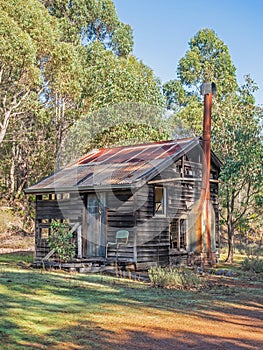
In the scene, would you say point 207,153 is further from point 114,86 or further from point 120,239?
point 114,86

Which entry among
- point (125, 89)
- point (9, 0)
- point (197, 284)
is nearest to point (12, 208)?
point (125, 89)

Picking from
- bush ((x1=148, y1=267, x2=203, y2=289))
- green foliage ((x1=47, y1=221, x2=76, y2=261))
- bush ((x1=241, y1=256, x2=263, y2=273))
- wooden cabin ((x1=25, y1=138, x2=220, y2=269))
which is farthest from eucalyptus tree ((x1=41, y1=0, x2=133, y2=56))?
bush ((x1=148, y1=267, x2=203, y2=289))

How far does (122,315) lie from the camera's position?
9406 millimetres

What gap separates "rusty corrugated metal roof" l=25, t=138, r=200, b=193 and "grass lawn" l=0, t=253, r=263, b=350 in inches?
169

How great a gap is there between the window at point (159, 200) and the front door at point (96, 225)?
2200 millimetres

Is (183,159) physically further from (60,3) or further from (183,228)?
(60,3)

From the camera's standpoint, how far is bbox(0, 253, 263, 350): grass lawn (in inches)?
293

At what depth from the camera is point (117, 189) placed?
17.6 metres

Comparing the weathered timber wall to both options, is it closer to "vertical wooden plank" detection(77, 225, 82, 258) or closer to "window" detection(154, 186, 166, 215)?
"vertical wooden plank" detection(77, 225, 82, 258)

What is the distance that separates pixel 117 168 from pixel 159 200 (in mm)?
2567

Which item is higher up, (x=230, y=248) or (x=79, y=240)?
(x=79, y=240)

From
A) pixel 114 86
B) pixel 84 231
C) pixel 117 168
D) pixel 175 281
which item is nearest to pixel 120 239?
pixel 84 231

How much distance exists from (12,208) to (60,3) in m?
23.8

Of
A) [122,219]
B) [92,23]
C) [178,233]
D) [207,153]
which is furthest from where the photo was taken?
[92,23]
